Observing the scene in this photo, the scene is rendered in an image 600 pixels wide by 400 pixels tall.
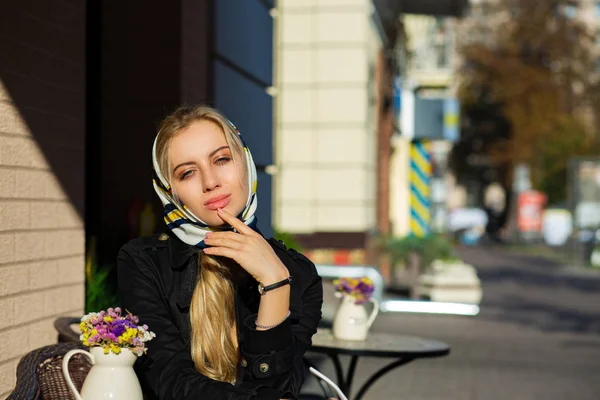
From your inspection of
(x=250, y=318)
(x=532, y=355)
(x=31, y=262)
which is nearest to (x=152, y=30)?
(x=31, y=262)

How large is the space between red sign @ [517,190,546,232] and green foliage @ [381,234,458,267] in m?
35.0

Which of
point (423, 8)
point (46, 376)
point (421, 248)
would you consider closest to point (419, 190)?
point (423, 8)

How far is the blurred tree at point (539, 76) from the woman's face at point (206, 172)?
48.5 m

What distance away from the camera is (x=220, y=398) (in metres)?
2.60

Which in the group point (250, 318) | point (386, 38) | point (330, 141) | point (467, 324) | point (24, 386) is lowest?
point (467, 324)

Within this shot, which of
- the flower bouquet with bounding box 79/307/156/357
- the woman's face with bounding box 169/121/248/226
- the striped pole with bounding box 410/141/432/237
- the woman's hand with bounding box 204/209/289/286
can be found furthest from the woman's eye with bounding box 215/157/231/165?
the striped pole with bounding box 410/141/432/237

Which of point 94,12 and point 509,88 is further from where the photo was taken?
point 509,88

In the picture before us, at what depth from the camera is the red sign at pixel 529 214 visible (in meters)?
49.8

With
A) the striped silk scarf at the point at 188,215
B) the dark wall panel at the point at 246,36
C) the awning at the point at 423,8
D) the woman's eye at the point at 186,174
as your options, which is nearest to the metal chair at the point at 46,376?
the striped silk scarf at the point at 188,215

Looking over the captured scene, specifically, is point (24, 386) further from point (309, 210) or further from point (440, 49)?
point (440, 49)

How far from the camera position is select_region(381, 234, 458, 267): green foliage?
15414 mm

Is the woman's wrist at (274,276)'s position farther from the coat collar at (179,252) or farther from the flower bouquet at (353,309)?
the flower bouquet at (353,309)

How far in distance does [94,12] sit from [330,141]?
7545 mm

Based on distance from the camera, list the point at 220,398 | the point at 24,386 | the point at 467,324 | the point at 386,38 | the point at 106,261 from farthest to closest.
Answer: the point at 386,38 → the point at 467,324 → the point at 106,261 → the point at 24,386 → the point at 220,398
